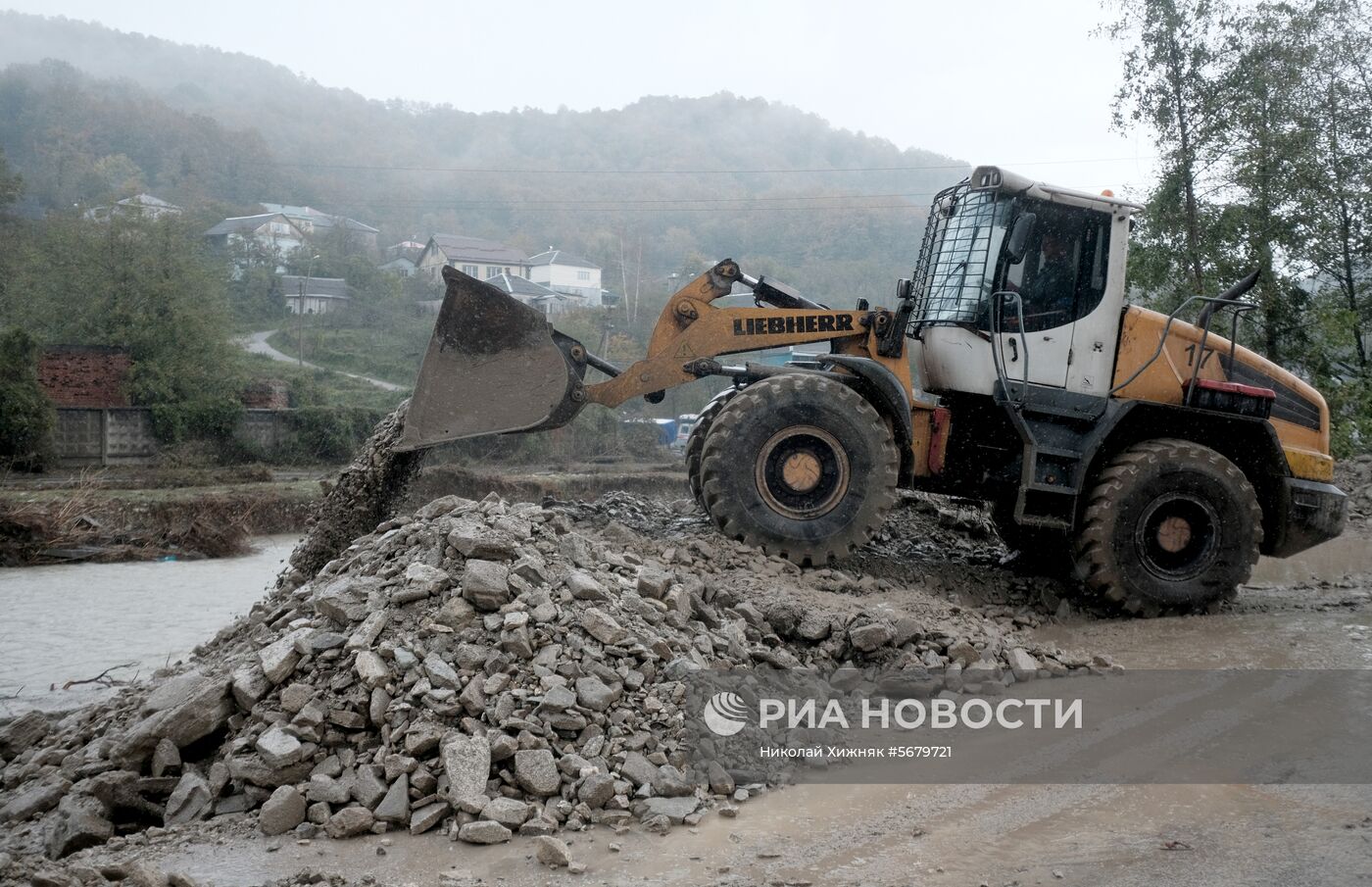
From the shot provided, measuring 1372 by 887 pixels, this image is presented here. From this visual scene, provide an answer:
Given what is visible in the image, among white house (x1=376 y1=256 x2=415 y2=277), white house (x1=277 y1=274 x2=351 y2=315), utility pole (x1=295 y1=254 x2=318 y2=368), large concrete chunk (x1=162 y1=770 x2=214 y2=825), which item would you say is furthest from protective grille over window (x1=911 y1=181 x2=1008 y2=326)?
white house (x1=376 y1=256 x2=415 y2=277)

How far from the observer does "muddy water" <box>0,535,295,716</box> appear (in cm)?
1035

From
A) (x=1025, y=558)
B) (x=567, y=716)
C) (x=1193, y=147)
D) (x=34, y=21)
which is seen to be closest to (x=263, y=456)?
(x=1193, y=147)

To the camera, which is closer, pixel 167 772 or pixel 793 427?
pixel 167 772

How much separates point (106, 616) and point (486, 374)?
373 inches

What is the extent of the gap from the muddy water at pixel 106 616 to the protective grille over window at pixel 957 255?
7235 millimetres

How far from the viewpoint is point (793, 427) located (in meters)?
7.44

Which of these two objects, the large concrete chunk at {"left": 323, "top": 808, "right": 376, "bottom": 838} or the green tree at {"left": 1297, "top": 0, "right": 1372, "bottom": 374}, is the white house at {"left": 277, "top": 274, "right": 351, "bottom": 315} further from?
the large concrete chunk at {"left": 323, "top": 808, "right": 376, "bottom": 838}

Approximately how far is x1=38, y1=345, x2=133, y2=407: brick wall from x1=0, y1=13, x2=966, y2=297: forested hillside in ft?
80.1

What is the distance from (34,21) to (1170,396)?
156 meters

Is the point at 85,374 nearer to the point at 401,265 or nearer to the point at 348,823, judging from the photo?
the point at 348,823

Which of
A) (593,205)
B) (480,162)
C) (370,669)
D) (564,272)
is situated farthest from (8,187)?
(480,162)

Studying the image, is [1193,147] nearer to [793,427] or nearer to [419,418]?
[793,427]

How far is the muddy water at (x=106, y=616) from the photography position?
10.4m

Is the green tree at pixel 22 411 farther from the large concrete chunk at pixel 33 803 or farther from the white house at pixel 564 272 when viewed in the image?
the white house at pixel 564 272
